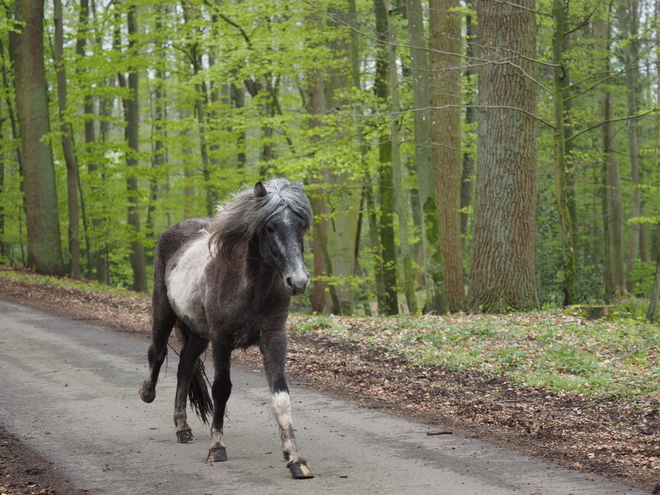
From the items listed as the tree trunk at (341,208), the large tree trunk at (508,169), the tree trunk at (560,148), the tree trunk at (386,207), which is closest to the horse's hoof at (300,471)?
the large tree trunk at (508,169)

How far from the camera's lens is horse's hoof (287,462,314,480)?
4957 mm

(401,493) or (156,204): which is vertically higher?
(156,204)

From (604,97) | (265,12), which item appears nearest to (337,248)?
(265,12)

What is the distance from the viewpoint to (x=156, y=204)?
25156mm

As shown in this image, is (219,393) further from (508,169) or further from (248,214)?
(508,169)

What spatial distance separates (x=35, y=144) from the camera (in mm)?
22078

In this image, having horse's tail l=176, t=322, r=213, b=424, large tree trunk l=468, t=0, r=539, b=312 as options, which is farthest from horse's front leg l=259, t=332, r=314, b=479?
large tree trunk l=468, t=0, r=539, b=312

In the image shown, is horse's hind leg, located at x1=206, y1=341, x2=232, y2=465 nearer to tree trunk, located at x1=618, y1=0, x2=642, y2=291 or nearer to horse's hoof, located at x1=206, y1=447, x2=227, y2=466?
horse's hoof, located at x1=206, y1=447, x2=227, y2=466

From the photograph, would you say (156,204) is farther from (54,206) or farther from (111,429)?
(111,429)

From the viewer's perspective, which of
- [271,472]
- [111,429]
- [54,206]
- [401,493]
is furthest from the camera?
[54,206]

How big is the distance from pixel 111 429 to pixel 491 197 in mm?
9753

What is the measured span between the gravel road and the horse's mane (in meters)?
1.67

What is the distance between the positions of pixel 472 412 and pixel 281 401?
2964mm

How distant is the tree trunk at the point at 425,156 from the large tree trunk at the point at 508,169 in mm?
1550
